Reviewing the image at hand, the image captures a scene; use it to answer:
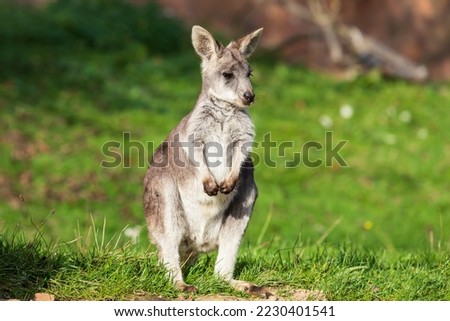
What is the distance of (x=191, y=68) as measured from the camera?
644 inches

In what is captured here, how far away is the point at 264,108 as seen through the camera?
1509 cm

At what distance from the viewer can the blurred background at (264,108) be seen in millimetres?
11750

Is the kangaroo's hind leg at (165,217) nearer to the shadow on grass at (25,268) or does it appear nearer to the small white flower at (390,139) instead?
the shadow on grass at (25,268)

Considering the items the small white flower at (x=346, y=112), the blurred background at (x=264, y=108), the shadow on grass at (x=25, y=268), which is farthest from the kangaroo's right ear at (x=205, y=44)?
the small white flower at (x=346, y=112)

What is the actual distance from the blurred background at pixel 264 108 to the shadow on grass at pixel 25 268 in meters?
2.93

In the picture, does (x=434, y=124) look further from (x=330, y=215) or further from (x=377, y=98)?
(x=330, y=215)

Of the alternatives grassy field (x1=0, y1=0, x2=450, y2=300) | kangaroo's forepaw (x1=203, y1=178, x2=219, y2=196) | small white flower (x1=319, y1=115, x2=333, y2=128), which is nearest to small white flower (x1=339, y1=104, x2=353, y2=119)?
grassy field (x1=0, y1=0, x2=450, y2=300)

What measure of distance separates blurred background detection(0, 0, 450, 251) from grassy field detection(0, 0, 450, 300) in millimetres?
30

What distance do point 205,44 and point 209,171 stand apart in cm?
86

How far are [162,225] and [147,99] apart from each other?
908 cm

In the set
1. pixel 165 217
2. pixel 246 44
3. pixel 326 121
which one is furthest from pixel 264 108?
pixel 165 217

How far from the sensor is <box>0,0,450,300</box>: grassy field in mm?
11211

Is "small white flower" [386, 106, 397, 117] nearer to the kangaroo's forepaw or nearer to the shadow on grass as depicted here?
the kangaroo's forepaw

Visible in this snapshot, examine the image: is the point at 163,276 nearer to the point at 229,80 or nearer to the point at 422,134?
the point at 229,80
